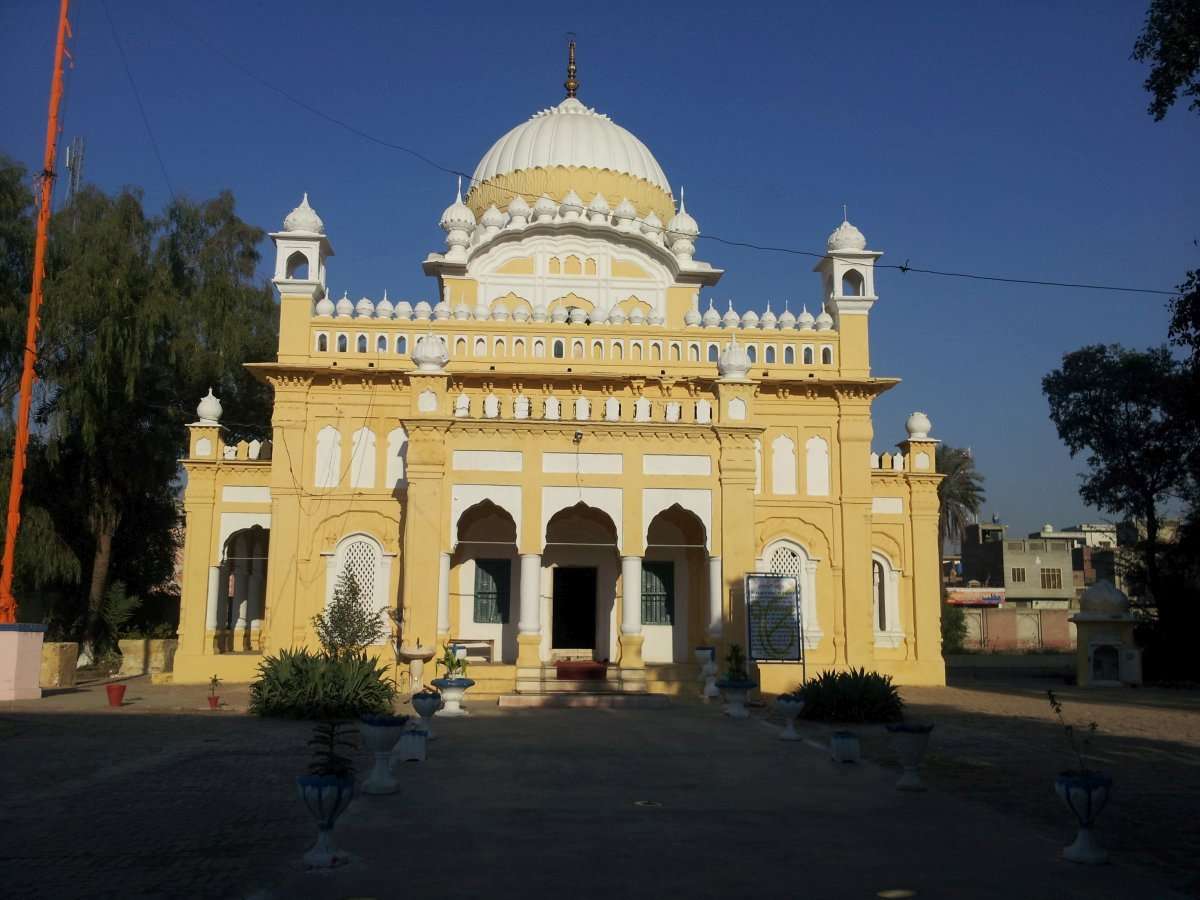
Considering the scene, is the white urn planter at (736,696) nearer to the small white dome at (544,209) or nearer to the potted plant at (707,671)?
the potted plant at (707,671)

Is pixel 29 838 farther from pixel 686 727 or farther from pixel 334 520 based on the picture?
pixel 334 520

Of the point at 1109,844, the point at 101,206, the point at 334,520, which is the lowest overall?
the point at 1109,844

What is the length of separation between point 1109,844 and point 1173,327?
686 cm

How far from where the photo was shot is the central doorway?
2284cm

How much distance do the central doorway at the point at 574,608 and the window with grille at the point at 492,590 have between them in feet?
3.45

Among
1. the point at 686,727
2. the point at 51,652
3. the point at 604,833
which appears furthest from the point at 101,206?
the point at 604,833

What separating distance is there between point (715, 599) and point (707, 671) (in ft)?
4.73

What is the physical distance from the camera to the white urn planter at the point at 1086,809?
7.21 metres

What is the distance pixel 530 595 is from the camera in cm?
1973

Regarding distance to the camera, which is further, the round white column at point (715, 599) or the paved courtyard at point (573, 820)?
the round white column at point (715, 599)

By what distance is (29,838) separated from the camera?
25.4 feet

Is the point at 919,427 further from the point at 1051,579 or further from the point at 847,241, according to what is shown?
the point at 1051,579

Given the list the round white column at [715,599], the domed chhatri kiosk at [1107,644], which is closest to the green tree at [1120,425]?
the domed chhatri kiosk at [1107,644]

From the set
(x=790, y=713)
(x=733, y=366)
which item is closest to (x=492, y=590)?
(x=733, y=366)
